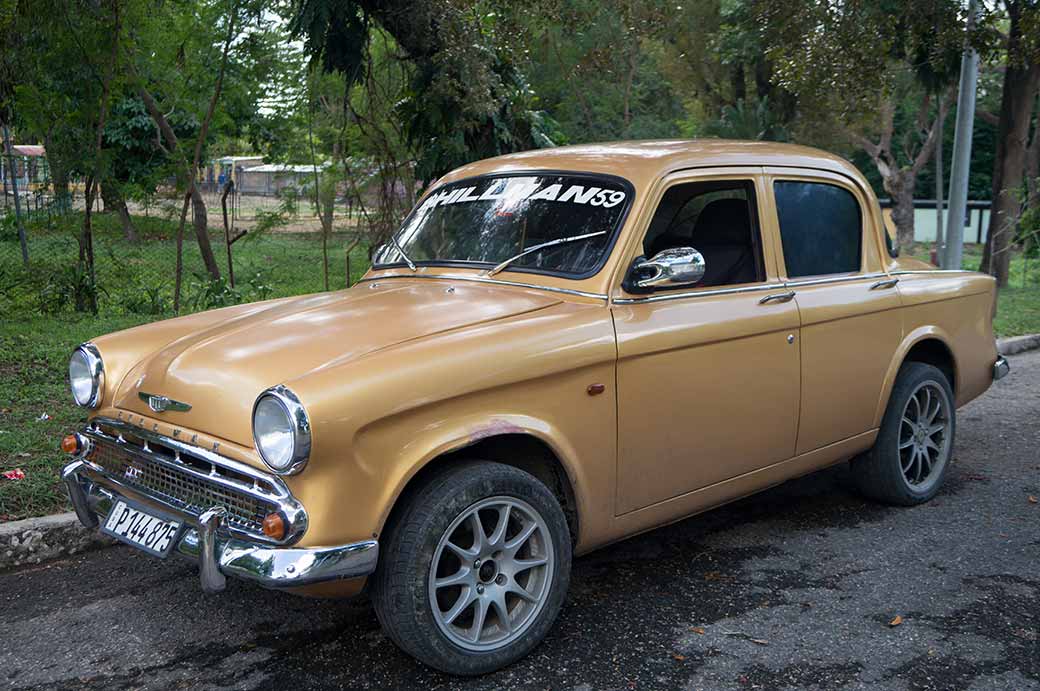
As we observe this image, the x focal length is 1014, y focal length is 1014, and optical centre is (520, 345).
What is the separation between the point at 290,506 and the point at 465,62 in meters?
5.92

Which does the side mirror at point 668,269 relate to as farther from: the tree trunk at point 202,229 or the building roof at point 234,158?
the building roof at point 234,158

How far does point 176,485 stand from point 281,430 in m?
0.60

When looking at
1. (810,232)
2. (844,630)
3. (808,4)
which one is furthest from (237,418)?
(808,4)

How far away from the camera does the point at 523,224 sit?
436 centimetres

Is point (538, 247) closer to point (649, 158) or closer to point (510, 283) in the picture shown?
point (510, 283)

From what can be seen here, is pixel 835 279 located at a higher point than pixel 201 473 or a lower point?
higher

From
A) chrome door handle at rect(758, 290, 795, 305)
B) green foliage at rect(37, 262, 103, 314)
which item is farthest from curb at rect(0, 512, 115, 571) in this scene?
green foliage at rect(37, 262, 103, 314)

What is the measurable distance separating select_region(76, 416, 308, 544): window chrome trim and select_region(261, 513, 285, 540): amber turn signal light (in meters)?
0.02

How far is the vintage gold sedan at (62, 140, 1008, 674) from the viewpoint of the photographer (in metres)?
3.17

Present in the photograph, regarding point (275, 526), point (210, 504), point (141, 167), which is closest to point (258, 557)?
point (275, 526)

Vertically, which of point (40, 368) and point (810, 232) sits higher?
point (810, 232)

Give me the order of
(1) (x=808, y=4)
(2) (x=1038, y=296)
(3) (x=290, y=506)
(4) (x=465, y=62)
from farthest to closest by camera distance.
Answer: (2) (x=1038, y=296)
(1) (x=808, y=4)
(4) (x=465, y=62)
(3) (x=290, y=506)

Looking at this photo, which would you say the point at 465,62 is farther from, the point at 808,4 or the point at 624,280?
the point at 624,280

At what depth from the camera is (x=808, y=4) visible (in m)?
10.1
